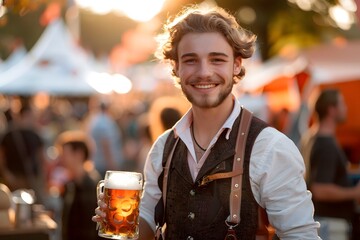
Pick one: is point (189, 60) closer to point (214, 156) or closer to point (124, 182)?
point (214, 156)

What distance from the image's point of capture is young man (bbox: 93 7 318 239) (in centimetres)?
344

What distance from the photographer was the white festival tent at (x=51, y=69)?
65.4 ft

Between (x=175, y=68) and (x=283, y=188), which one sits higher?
(x=175, y=68)

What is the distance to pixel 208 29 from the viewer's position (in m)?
3.60

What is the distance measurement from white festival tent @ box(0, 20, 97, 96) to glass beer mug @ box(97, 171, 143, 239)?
15.9m

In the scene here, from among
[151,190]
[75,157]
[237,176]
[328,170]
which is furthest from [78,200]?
[237,176]

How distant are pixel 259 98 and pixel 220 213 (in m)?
9.52

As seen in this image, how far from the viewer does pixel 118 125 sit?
69.3ft

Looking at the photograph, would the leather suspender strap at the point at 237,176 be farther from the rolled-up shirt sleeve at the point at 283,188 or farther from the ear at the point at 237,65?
the ear at the point at 237,65

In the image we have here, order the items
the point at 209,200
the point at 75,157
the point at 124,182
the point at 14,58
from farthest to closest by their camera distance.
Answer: the point at 14,58 → the point at 75,157 → the point at 124,182 → the point at 209,200

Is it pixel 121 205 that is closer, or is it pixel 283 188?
pixel 283 188

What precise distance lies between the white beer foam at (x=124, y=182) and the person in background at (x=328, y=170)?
3.50 metres

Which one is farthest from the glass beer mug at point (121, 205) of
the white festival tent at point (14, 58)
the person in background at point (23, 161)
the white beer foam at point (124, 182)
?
the white festival tent at point (14, 58)

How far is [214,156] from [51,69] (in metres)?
17.7
